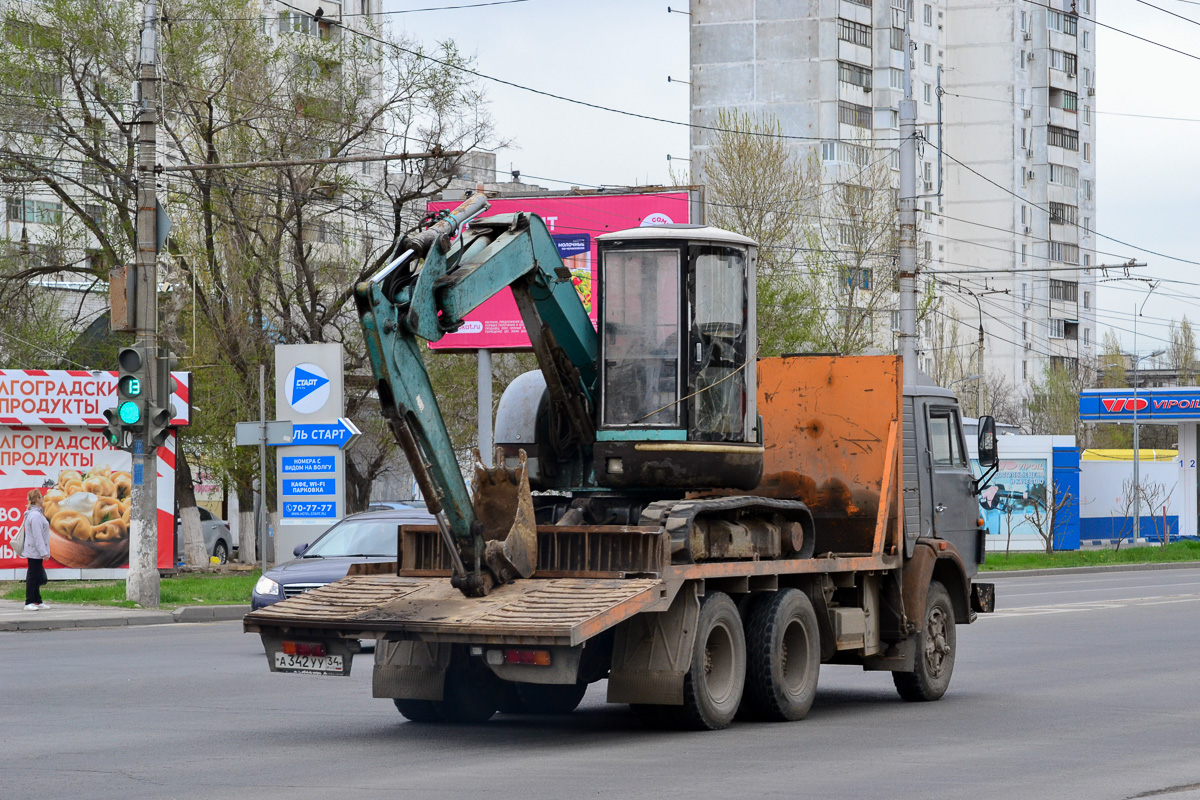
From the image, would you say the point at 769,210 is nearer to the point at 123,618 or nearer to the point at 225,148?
the point at 225,148

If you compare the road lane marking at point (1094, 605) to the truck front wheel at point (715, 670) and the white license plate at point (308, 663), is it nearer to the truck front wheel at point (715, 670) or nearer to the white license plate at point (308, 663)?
the truck front wheel at point (715, 670)

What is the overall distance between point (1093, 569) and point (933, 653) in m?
29.3

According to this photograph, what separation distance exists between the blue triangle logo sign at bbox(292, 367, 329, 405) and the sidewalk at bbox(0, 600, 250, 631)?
11.1 ft

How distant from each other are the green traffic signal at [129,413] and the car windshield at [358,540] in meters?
4.46

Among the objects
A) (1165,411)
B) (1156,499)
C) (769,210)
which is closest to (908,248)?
(769,210)

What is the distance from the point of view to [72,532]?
31.2 metres

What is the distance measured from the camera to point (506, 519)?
11.0 metres

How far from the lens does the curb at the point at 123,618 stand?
22.0 meters

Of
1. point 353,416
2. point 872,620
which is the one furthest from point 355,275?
point 872,620

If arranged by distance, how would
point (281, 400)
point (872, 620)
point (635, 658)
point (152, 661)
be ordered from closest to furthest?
1. point (635, 658)
2. point (872, 620)
3. point (152, 661)
4. point (281, 400)

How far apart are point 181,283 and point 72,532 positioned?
652cm

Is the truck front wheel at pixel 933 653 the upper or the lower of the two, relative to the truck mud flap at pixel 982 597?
lower

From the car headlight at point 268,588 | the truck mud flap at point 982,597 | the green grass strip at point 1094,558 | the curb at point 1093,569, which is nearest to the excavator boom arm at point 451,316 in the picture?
the truck mud flap at point 982,597

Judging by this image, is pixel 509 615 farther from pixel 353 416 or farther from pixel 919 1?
pixel 919 1
